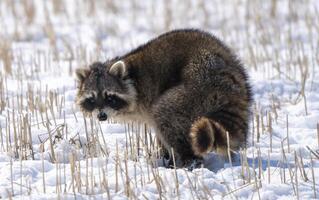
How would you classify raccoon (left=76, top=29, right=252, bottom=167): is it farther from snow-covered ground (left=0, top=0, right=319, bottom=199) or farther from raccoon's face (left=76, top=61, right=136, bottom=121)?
snow-covered ground (left=0, top=0, right=319, bottom=199)

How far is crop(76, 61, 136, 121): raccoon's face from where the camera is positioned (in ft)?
24.7

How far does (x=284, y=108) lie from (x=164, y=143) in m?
2.23

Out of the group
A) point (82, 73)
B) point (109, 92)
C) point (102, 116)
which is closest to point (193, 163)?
point (102, 116)

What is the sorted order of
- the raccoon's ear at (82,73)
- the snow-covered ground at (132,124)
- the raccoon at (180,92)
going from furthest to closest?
the raccoon's ear at (82,73), the raccoon at (180,92), the snow-covered ground at (132,124)

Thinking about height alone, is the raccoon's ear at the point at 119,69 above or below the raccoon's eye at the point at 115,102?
above

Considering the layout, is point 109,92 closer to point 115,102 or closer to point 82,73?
point 115,102

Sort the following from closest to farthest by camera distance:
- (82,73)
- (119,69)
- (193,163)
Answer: (193,163), (119,69), (82,73)

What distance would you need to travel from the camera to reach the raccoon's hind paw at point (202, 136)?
6344 millimetres

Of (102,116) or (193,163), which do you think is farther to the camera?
(102,116)

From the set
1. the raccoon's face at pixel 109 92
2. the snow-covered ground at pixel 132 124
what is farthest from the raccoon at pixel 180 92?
the snow-covered ground at pixel 132 124

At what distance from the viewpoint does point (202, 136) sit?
6340 mm

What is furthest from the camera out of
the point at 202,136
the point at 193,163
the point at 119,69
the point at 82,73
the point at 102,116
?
the point at 82,73

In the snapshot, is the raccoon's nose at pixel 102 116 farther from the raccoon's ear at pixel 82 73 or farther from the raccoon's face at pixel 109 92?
the raccoon's ear at pixel 82 73

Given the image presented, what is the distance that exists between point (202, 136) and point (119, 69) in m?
1.55
